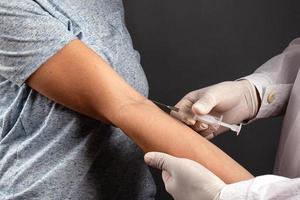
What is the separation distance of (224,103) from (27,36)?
0.56 meters

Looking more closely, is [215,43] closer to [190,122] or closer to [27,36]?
[190,122]

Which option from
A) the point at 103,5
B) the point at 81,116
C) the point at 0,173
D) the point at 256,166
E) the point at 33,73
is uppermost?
the point at 103,5

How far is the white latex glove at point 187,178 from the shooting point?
0.87 m

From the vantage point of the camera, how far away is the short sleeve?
0.92 metres

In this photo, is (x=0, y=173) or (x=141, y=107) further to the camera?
(x=0, y=173)

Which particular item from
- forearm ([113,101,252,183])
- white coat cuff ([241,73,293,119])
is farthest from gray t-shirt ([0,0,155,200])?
white coat cuff ([241,73,293,119])

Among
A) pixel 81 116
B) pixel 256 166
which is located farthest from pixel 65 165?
pixel 256 166

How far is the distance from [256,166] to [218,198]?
1058mm

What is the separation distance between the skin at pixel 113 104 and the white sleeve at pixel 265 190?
125 mm

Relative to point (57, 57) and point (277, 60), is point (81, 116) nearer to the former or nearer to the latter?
point (57, 57)

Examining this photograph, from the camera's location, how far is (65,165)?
3.48ft

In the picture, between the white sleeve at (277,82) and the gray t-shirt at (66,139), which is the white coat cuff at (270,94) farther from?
the gray t-shirt at (66,139)

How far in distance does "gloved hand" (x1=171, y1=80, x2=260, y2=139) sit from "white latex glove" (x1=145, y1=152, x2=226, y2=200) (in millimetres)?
155

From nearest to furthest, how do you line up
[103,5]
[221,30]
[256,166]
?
[103,5] < [221,30] < [256,166]
